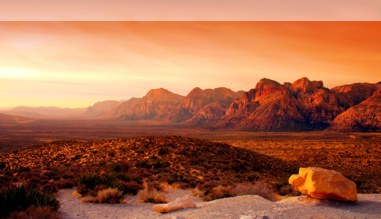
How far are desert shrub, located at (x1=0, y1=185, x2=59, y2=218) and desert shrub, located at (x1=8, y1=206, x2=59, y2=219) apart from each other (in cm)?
43

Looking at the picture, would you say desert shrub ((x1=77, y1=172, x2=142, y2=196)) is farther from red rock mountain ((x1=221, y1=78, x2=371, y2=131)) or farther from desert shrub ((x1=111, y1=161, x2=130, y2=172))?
red rock mountain ((x1=221, y1=78, x2=371, y2=131))

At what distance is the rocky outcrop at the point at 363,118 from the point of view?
A: 12788 centimetres

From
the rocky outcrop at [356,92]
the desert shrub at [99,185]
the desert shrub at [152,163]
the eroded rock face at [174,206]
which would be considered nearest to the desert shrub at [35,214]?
the eroded rock face at [174,206]

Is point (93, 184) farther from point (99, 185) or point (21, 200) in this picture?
point (21, 200)

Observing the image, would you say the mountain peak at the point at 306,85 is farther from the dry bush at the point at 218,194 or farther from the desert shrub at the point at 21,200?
the desert shrub at the point at 21,200

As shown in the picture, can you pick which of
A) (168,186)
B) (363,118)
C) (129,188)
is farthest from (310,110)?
(129,188)

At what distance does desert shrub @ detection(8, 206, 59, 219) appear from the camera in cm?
1120

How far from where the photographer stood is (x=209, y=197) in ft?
56.6

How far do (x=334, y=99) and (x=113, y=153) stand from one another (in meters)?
148

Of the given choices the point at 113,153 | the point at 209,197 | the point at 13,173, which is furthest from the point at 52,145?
the point at 209,197

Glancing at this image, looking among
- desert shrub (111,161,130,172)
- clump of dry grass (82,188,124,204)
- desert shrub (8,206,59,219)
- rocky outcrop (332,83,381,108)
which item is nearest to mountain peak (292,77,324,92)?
rocky outcrop (332,83,381,108)

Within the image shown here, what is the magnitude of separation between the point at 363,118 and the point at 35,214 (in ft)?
461

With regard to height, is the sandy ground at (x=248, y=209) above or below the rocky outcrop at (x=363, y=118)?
below

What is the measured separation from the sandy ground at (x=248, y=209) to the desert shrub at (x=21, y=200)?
0.81 meters
